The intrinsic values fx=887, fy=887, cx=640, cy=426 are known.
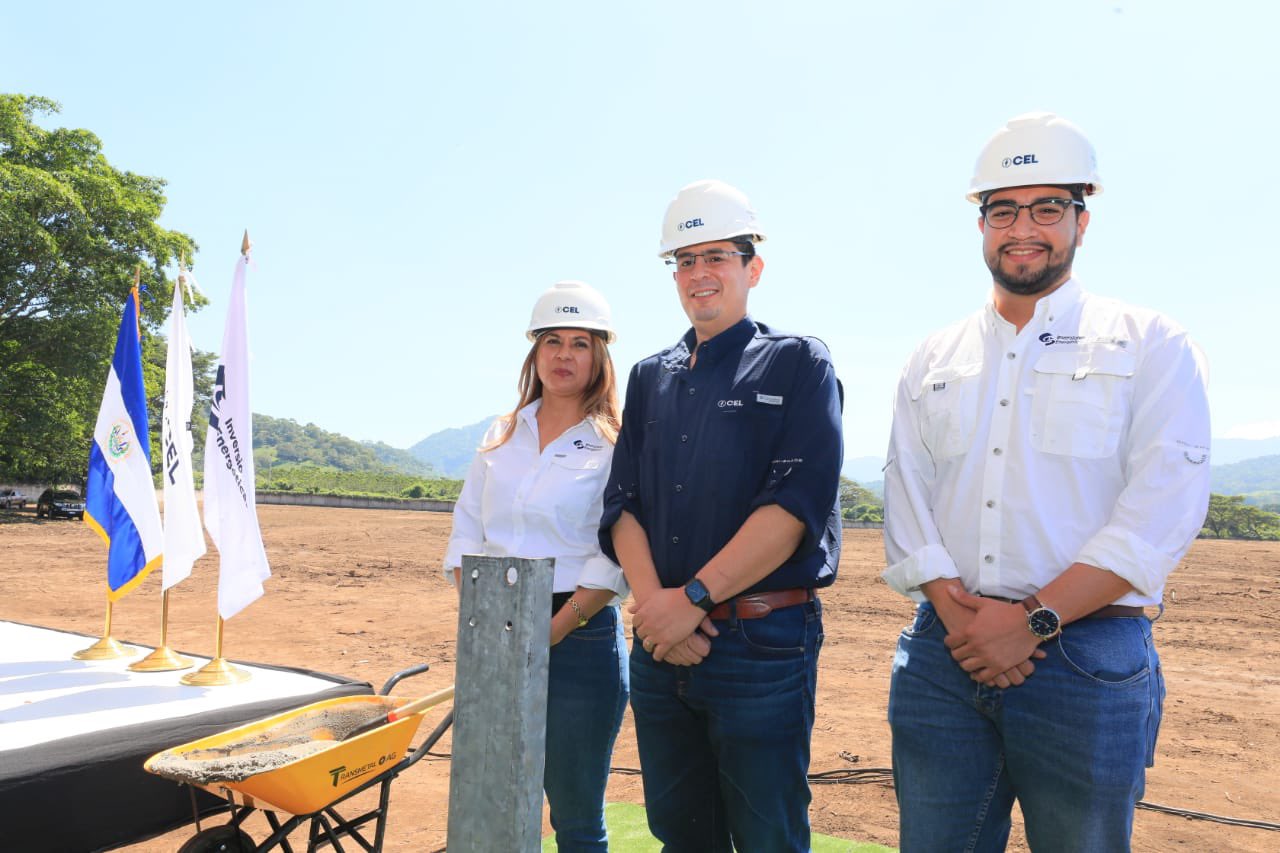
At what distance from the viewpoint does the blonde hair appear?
3.06 m

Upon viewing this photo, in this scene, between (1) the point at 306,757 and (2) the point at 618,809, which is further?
(2) the point at 618,809

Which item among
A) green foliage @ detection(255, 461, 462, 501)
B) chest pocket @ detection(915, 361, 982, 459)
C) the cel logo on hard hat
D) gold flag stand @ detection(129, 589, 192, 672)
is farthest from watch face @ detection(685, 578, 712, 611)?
green foliage @ detection(255, 461, 462, 501)

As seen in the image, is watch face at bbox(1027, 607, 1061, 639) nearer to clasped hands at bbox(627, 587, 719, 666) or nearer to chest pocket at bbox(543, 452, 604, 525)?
clasped hands at bbox(627, 587, 719, 666)

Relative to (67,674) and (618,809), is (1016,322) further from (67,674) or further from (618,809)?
(67,674)

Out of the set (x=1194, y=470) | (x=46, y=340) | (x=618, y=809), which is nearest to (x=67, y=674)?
(x=618, y=809)

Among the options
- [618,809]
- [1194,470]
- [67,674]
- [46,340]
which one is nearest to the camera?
[1194,470]

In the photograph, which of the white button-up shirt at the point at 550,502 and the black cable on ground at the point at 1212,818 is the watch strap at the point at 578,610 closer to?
the white button-up shirt at the point at 550,502

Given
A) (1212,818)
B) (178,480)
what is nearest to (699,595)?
(178,480)

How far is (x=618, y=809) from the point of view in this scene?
15.3 ft

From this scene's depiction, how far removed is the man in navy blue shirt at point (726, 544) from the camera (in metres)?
2.24

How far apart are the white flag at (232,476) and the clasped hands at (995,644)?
378 centimetres

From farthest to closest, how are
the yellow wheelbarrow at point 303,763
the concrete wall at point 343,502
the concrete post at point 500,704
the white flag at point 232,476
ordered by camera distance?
the concrete wall at point 343,502 → the white flag at point 232,476 → the yellow wheelbarrow at point 303,763 → the concrete post at point 500,704

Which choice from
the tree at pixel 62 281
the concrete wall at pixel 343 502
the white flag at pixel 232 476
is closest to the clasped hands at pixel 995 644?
the white flag at pixel 232 476

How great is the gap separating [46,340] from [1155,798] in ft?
83.2
